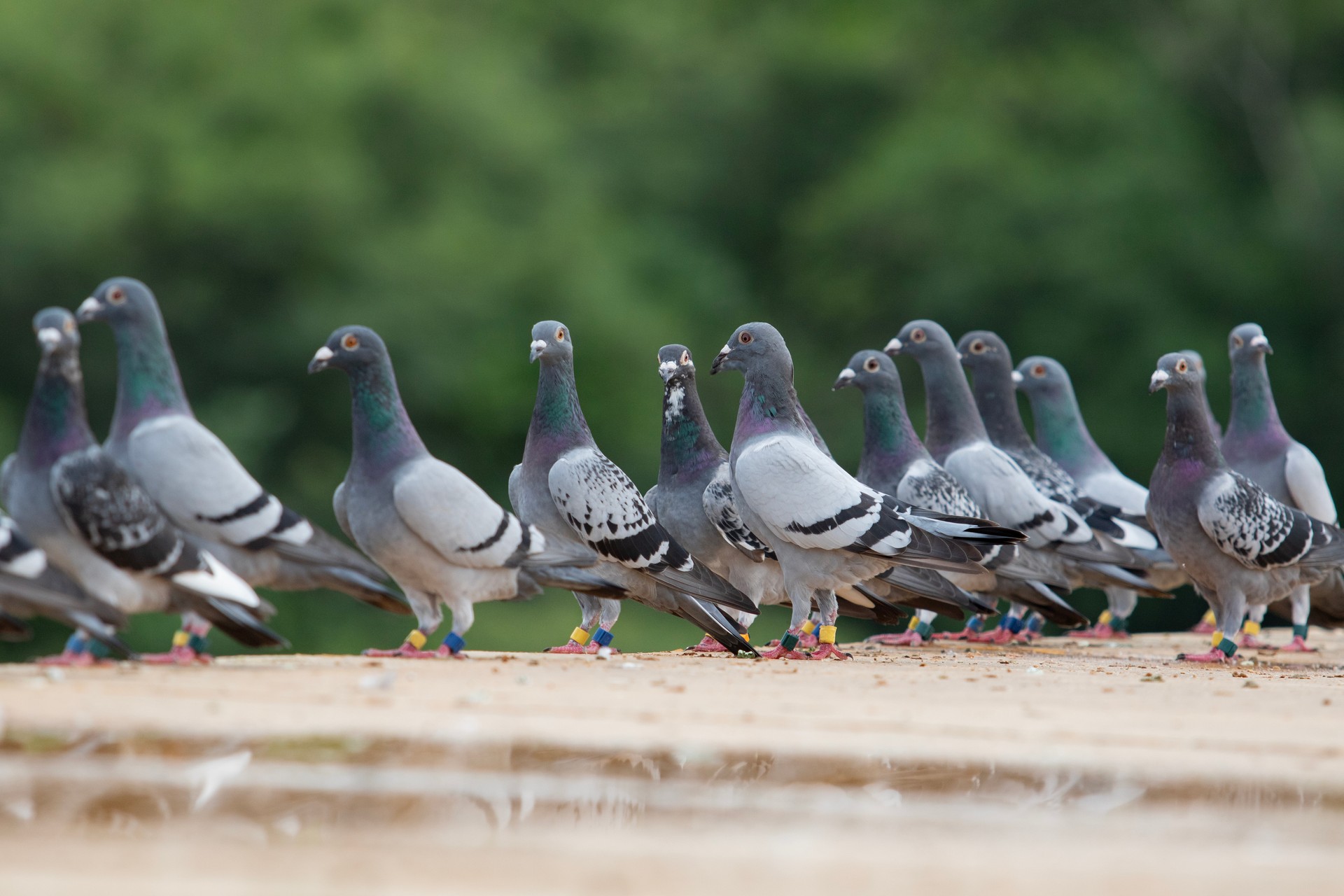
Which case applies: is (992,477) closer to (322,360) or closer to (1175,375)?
(1175,375)

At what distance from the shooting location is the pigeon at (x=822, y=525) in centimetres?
776

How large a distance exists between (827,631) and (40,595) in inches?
155

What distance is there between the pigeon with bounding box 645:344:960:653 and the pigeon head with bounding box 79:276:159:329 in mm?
2801

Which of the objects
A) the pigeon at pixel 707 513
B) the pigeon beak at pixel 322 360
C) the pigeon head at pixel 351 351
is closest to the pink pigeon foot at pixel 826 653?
the pigeon at pixel 707 513

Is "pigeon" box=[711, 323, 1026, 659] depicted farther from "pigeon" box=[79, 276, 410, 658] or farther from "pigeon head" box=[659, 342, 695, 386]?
"pigeon" box=[79, 276, 410, 658]

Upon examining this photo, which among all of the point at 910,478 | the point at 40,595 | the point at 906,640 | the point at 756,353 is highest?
the point at 756,353

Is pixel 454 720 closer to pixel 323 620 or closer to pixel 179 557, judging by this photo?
pixel 179 557

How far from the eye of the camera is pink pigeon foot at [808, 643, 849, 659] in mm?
8086

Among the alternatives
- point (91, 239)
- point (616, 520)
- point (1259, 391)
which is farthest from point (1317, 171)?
point (616, 520)

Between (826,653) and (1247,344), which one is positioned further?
(1247,344)

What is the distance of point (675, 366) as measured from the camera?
8.99 meters

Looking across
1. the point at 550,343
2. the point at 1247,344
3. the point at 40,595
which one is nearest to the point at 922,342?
the point at 1247,344

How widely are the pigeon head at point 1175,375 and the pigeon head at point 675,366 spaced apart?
2633mm

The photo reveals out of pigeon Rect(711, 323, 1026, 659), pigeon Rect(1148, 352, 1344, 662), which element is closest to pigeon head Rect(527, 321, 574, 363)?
pigeon Rect(711, 323, 1026, 659)
